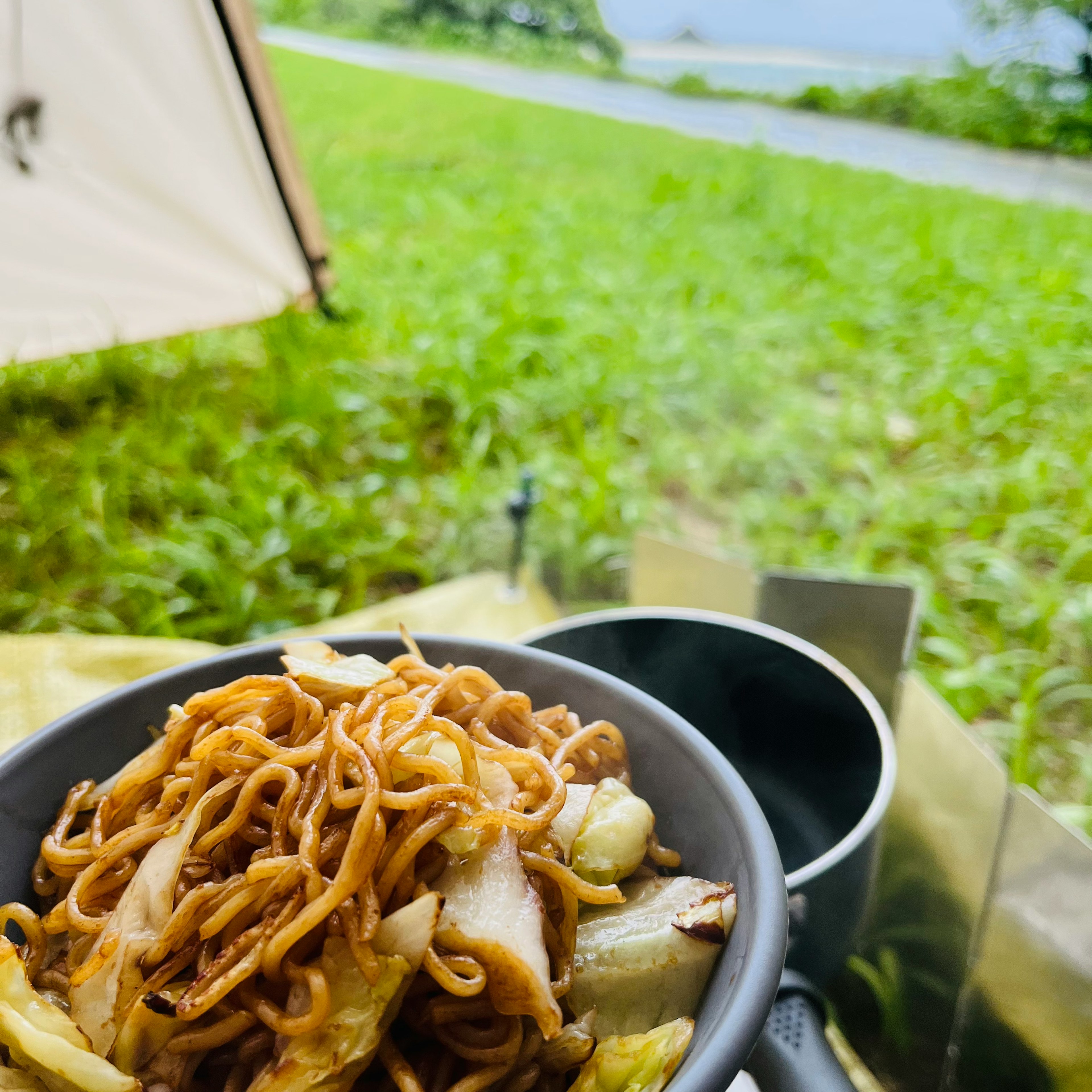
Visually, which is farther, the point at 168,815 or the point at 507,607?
the point at 507,607

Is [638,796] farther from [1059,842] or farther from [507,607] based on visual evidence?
[507,607]

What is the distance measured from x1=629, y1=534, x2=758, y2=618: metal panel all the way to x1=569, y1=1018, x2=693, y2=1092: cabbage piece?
1.05 metres

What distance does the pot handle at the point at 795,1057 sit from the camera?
2.29ft

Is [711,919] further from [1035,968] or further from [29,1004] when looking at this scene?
[1035,968]

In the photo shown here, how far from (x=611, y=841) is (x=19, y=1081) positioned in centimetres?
41

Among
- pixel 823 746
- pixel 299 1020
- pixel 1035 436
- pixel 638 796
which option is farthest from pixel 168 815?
pixel 1035 436

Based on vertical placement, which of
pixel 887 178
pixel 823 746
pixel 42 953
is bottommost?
pixel 823 746

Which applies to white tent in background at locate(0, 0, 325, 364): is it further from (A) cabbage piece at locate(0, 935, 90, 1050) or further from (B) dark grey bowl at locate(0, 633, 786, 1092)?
(A) cabbage piece at locate(0, 935, 90, 1050)

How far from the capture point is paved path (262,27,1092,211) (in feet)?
17.5

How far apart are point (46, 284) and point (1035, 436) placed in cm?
331

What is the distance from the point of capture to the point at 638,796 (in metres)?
0.76

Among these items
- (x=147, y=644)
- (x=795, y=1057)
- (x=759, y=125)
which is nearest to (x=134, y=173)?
(x=147, y=644)

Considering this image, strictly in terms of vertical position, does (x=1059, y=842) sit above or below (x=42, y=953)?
below

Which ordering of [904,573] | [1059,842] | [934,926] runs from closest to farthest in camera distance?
[1059,842] → [934,926] → [904,573]
